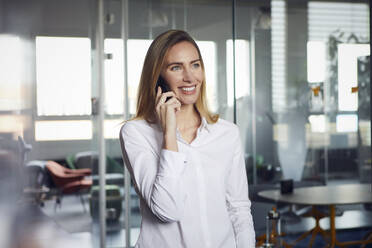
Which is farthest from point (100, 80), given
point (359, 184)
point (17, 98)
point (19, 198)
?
point (359, 184)

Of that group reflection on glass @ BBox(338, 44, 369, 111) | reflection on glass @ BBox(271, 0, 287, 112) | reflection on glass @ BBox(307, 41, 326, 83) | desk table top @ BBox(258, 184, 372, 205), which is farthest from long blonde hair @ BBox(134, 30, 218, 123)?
reflection on glass @ BBox(271, 0, 287, 112)

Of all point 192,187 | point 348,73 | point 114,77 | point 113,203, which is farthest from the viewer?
point 113,203

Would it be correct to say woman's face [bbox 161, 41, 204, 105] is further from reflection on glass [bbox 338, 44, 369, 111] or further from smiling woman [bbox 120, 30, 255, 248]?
reflection on glass [bbox 338, 44, 369, 111]

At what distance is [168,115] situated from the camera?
1637 millimetres

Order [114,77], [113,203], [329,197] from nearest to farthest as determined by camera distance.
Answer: [329,197] < [114,77] < [113,203]

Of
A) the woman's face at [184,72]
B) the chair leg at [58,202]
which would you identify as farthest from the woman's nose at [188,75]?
the chair leg at [58,202]

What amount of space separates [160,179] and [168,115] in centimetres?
21

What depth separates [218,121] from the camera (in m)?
1.82

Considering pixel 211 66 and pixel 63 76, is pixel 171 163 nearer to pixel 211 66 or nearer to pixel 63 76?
pixel 211 66

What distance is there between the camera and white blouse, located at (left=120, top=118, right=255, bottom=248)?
1.57 m

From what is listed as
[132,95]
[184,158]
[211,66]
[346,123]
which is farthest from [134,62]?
[184,158]

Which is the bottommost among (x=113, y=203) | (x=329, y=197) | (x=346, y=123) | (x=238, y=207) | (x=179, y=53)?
(x=113, y=203)

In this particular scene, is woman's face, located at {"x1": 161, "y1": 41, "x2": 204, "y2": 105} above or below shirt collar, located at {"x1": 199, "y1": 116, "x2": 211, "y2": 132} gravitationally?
above

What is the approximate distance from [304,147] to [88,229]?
305cm
